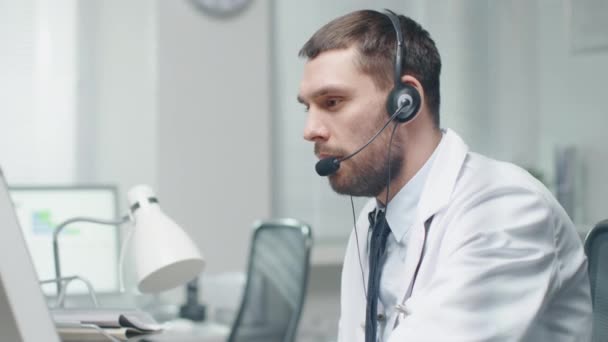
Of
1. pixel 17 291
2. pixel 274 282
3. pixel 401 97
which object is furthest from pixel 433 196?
pixel 274 282

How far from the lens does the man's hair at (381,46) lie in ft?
3.76

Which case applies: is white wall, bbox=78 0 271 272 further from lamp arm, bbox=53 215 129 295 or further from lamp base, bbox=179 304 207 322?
lamp arm, bbox=53 215 129 295

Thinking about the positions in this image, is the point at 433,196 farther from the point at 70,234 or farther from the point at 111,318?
the point at 70,234

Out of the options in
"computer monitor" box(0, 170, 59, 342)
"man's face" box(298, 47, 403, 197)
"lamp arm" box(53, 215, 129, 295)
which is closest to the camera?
"computer monitor" box(0, 170, 59, 342)

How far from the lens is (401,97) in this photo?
111 centimetres

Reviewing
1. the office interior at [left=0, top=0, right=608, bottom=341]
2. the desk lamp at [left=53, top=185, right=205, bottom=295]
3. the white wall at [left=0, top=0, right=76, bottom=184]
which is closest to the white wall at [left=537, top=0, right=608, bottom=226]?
the office interior at [left=0, top=0, right=608, bottom=341]

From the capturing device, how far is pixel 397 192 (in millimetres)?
1196

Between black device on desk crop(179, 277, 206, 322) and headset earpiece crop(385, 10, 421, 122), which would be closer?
headset earpiece crop(385, 10, 421, 122)

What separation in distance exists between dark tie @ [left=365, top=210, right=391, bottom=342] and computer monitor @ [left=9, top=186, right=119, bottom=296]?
136cm

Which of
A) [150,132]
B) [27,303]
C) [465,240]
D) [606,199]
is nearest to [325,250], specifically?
[150,132]

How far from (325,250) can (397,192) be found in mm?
2283

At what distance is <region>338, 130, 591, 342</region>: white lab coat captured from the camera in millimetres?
930

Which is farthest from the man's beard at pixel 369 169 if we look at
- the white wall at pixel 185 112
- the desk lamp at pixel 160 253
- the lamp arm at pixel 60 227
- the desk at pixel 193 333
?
the white wall at pixel 185 112

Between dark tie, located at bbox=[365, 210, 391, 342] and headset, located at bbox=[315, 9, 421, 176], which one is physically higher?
headset, located at bbox=[315, 9, 421, 176]
